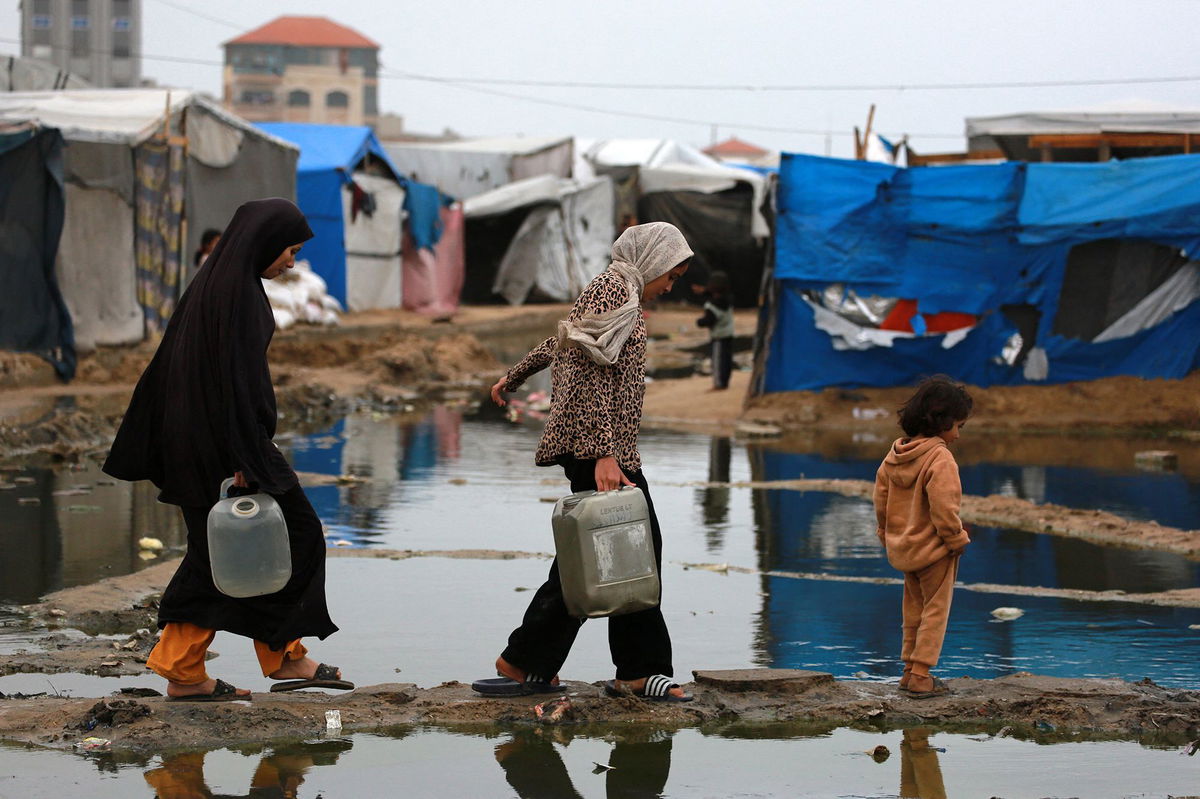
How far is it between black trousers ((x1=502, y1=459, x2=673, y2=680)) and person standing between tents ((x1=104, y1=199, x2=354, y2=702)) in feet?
2.25

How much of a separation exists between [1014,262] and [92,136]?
32.6 ft

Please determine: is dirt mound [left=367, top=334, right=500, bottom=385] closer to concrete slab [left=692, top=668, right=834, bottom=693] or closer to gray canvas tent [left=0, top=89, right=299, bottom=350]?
gray canvas tent [left=0, top=89, right=299, bottom=350]

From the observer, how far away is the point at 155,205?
1783cm

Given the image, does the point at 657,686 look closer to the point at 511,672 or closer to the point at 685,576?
the point at 511,672

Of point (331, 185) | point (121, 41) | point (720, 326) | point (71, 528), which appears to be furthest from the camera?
point (121, 41)

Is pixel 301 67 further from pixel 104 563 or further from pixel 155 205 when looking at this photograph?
pixel 104 563

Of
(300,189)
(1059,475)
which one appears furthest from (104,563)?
(300,189)

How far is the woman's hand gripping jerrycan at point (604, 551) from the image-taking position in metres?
4.87

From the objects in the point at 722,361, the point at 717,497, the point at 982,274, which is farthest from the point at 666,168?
the point at 717,497

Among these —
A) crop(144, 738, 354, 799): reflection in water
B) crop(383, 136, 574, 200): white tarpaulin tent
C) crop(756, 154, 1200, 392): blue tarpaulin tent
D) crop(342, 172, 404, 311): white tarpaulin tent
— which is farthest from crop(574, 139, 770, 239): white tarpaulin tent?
crop(144, 738, 354, 799): reflection in water

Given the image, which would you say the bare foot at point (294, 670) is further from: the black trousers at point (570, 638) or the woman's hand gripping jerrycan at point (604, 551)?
the woman's hand gripping jerrycan at point (604, 551)

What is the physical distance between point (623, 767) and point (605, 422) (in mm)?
1128

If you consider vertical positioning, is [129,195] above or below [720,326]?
above

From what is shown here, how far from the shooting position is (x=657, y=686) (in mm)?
5094
